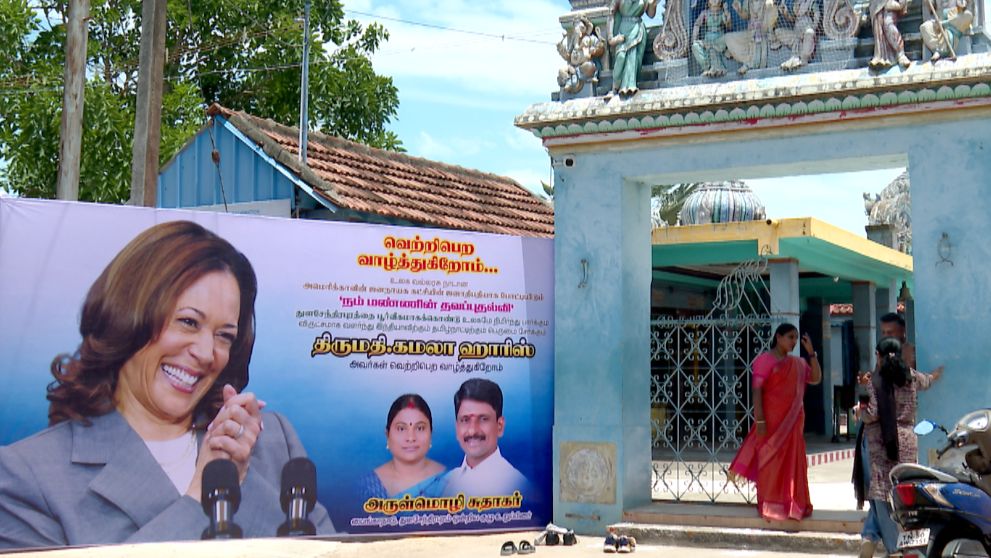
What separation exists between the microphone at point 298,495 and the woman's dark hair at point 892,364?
4.23m

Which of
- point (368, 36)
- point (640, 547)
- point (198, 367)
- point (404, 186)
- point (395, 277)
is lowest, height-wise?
point (640, 547)

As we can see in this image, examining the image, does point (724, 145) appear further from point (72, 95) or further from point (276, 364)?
point (72, 95)

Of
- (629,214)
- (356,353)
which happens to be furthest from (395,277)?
(629,214)

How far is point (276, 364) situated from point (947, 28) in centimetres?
550

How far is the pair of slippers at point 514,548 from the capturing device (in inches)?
354

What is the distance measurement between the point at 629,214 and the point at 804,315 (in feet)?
50.5

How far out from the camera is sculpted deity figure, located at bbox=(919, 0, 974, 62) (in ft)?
28.8

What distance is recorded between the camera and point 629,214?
403 inches

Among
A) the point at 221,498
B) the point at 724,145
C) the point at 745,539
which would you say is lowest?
the point at 745,539

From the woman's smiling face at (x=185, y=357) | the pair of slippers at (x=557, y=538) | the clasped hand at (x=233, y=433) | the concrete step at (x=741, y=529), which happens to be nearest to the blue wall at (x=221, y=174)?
the woman's smiling face at (x=185, y=357)

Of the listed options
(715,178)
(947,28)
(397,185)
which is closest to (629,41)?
(715,178)

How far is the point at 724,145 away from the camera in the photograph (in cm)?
975

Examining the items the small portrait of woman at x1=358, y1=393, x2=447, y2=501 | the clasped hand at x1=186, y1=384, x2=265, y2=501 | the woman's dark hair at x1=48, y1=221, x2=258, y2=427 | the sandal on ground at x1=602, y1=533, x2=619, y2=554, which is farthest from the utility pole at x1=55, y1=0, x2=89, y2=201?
the sandal on ground at x1=602, y1=533, x2=619, y2=554

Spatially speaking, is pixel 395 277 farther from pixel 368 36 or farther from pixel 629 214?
pixel 368 36
